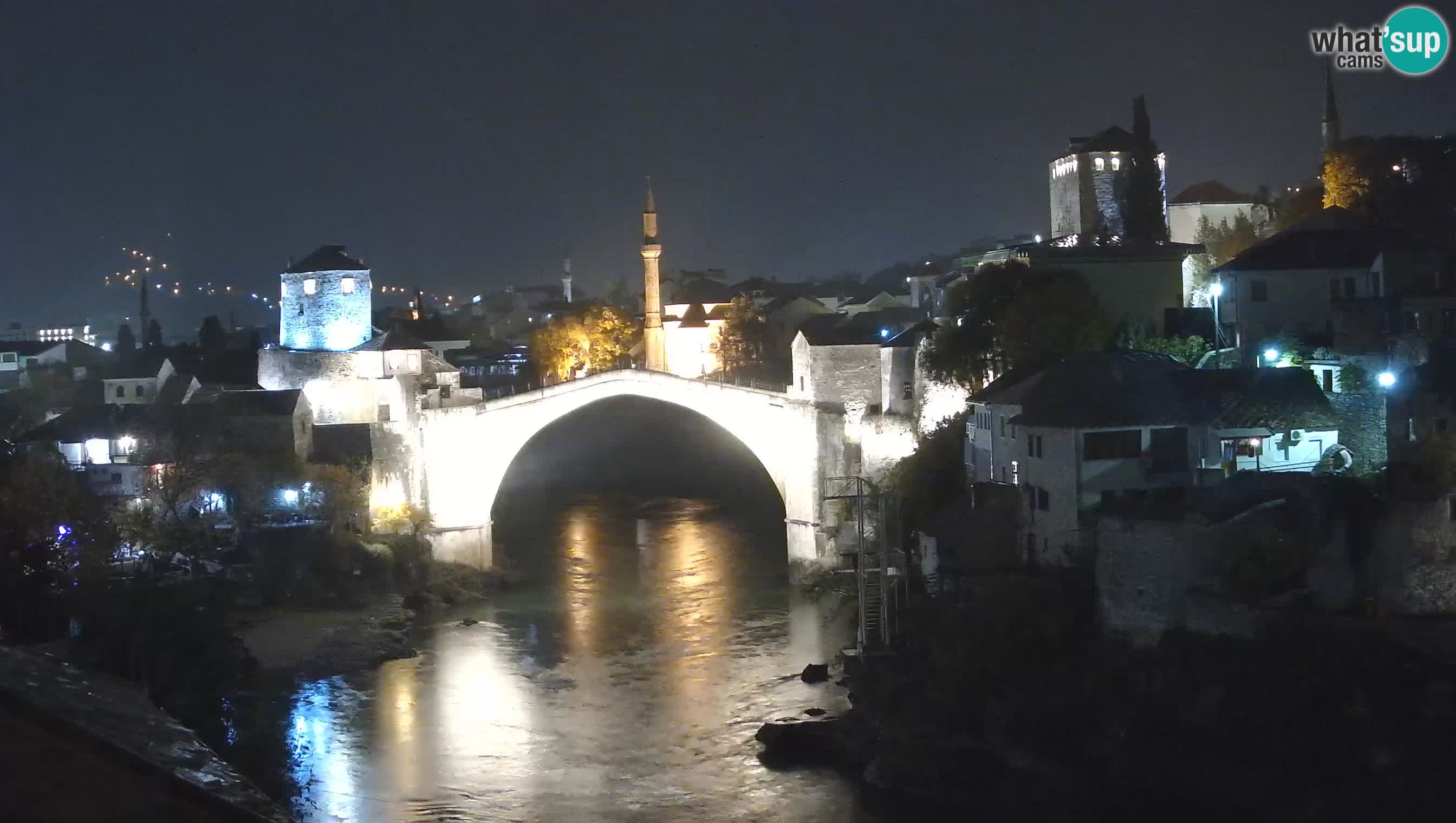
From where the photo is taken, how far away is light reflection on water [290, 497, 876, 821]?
13797mm

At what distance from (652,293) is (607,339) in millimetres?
3698

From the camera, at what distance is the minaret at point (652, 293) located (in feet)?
105

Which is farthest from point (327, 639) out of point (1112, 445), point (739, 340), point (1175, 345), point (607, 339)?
point (607, 339)

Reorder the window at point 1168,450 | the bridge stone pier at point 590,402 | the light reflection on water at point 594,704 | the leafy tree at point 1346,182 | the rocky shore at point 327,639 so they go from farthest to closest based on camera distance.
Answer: the bridge stone pier at point 590,402, the leafy tree at point 1346,182, the rocky shore at point 327,639, the window at point 1168,450, the light reflection on water at point 594,704

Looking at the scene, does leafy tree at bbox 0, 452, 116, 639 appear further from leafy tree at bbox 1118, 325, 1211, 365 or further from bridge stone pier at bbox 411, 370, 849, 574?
leafy tree at bbox 1118, 325, 1211, 365

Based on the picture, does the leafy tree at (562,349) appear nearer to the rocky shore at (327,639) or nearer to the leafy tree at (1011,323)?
the rocky shore at (327,639)

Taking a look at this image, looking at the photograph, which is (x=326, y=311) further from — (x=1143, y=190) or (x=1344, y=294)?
(x=1344, y=294)

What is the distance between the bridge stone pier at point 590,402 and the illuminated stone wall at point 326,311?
2.50 metres

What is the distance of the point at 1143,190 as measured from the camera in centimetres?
2384

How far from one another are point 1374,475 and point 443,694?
990 cm

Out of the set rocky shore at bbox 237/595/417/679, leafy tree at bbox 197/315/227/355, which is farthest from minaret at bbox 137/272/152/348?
rocky shore at bbox 237/595/417/679

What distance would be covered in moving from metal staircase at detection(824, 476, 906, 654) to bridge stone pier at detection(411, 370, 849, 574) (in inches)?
20.9

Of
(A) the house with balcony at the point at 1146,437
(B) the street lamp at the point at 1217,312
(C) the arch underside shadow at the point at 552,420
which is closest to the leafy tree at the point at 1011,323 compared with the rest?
(B) the street lamp at the point at 1217,312

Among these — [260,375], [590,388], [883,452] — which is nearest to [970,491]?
[883,452]
